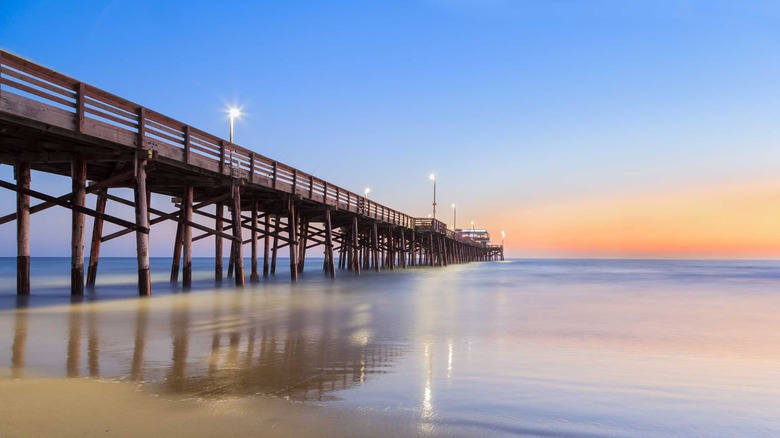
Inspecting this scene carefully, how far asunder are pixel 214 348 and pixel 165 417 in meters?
2.85

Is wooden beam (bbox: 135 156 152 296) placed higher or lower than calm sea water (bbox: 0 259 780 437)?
higher

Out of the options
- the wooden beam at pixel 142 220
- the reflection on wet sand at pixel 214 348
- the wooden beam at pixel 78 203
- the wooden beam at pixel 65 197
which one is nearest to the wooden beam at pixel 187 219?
the wooden beam at pixel 142 220

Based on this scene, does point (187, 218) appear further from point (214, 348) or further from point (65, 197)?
point (214, 348)

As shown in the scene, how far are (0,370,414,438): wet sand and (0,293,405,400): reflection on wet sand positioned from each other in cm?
31

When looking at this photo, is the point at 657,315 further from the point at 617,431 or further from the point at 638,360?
the point at 617,431

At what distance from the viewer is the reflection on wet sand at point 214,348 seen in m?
4.55

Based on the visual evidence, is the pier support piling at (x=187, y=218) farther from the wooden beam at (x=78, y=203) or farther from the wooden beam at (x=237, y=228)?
the wooden beam at (x=78, y=203)

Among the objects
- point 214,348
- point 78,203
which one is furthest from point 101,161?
point 214,348

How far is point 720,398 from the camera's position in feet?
14.0

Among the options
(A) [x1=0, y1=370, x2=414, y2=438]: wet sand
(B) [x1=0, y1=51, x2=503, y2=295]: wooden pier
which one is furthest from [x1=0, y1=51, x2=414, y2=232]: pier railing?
(A) [x1=0, y1=370, x2=414, y2=438]: wet sand

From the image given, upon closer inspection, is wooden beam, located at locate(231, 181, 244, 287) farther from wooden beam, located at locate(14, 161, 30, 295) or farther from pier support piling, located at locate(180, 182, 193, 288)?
wooden beam, located at locate(14, 161, 30, 295)

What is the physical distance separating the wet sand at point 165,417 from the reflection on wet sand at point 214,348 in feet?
1.01

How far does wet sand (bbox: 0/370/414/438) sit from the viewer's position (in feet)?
10.5

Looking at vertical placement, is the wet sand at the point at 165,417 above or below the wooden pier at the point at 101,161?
below
